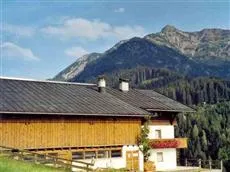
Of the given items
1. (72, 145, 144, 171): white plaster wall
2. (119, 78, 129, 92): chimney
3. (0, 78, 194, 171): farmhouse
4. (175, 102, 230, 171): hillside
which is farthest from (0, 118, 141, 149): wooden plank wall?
(175, 102, 230, 171): hillside

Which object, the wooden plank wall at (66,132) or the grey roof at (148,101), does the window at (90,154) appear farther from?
the grey roof at (148,101)

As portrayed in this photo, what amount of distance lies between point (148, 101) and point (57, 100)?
12523 millimetres

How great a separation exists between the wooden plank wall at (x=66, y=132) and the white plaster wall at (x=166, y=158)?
5.32 m

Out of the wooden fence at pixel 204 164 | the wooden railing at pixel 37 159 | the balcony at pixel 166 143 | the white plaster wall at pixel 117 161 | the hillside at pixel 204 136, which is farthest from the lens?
the hillside at pixel 204 136

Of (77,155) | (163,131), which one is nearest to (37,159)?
(77,155)

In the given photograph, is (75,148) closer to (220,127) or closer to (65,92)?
(65,92)

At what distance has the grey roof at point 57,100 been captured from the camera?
37.7m

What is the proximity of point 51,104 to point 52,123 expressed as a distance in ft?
6.12

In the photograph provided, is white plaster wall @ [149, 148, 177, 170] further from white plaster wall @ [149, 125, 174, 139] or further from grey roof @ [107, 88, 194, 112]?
grey roof @ [107, 88, 194, 112]

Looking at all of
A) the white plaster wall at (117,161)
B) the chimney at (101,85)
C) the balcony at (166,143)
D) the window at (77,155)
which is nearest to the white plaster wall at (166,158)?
the balcony at (166,143)

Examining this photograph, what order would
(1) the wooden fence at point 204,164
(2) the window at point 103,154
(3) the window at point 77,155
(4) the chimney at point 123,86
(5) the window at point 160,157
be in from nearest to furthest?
(3) the window at point 77,155 < (2) the window at point 103,154 < (5) the window at point 160,157 < (1) the wooden fence at point 204,164 < (4) the chimney at point 123,86

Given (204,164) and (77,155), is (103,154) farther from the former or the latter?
(204,164)

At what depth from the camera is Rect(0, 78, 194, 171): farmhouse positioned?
37062 mm

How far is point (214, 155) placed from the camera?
531 feet
